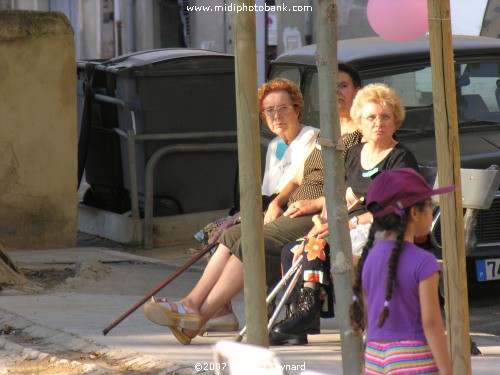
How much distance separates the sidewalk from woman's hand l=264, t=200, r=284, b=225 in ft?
2.30

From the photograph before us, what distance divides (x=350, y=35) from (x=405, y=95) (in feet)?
27.0

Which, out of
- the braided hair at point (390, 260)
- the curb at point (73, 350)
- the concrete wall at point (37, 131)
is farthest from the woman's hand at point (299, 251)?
the concrete wall at point (37, 131)

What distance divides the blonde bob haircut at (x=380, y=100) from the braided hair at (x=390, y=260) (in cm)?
193

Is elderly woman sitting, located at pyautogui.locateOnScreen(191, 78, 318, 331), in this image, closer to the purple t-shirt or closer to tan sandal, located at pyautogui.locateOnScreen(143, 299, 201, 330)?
tan sandal, located at pyautogui.locateOnScreen(143, 299, 201, 330)

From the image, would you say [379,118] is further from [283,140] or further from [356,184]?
[283,140]

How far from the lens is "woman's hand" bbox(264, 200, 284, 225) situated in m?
6.25

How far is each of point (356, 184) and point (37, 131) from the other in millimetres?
4575

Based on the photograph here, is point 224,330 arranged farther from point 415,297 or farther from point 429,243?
point 415,297

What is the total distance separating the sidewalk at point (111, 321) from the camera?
5507 millimetres

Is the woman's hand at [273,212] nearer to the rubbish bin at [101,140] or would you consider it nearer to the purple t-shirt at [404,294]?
the purple t-shirt at [404,294]

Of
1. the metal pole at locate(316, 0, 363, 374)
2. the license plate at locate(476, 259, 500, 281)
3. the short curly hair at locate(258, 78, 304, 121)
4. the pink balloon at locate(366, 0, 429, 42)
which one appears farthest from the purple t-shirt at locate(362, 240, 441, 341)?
the license plate at locate(476, 259, 500, 281)

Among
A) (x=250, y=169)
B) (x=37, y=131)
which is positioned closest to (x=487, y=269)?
(x=250, y=169)

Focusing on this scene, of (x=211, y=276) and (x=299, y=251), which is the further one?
(x=211, y=276)

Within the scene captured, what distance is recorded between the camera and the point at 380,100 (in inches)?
222
